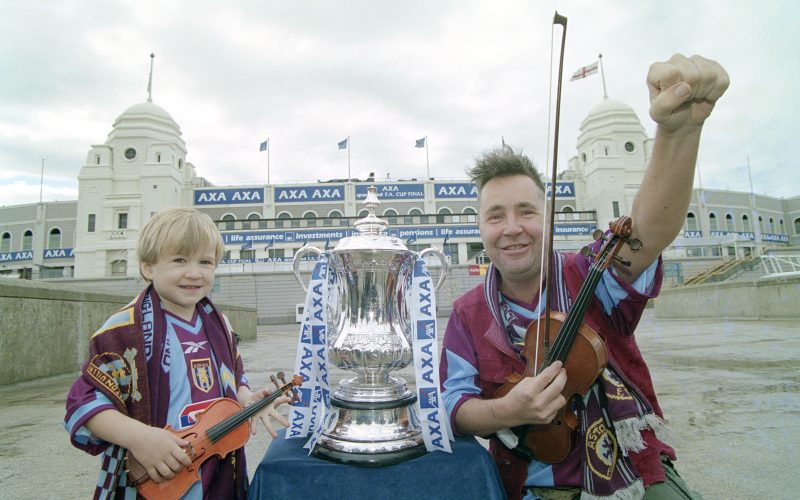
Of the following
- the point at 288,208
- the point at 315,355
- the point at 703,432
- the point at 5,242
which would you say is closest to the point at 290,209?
the point at 288,208

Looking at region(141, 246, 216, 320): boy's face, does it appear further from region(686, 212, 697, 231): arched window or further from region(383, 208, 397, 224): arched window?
region(686, 212, 697, 231): arched window

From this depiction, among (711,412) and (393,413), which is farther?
(711,412)

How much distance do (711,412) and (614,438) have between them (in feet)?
6.59

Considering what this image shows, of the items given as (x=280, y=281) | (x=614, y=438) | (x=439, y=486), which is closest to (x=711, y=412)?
(x=614, y=438)

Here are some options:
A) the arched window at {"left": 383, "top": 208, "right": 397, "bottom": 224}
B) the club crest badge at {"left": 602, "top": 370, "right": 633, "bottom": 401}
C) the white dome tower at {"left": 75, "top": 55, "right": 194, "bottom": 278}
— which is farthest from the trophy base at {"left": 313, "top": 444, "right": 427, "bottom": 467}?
the white dome tower at {"left": 75, "top": 55, "right": 194, "bottom": 278}

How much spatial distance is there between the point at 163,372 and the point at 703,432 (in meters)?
2.56

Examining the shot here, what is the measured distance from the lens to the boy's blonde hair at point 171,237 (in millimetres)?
1276

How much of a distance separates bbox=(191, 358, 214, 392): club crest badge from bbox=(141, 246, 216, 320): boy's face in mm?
158

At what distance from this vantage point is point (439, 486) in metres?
0.97

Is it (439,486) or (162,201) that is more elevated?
(162,201)

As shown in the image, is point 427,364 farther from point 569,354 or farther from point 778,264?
point 778,264

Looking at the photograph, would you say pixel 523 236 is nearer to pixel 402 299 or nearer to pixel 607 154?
pixel 402 299

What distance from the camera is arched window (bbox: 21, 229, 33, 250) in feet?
123

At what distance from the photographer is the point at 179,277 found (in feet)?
4.20
